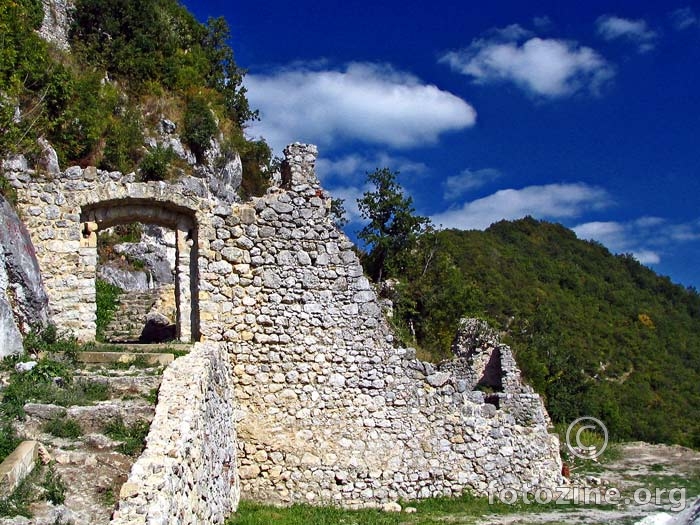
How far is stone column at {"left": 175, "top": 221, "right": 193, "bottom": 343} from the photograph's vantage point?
1091cm

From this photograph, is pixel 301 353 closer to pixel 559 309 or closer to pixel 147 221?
pixel 147 221

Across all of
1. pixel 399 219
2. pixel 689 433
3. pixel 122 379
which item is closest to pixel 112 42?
pixel 399 219

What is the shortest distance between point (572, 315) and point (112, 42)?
31.7 meters

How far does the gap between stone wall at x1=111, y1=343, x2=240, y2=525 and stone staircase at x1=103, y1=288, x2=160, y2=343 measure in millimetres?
6106

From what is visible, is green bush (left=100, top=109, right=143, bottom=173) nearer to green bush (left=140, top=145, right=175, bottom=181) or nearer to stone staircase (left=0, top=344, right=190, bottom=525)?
green bush (left=140, top=145, right=175, bottom=181)

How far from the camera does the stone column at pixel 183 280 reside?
10.9 m

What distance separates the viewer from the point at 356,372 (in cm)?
1023

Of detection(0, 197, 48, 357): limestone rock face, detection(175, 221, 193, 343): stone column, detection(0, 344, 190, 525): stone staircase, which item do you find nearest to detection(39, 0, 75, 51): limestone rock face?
detection(175, 221, 193, 343): stone column

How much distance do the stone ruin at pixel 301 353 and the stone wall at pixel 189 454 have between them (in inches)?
22.3

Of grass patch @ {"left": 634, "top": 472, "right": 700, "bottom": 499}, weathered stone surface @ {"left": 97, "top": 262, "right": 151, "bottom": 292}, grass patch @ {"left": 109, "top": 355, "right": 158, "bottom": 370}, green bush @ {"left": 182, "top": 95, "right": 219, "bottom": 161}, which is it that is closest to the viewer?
grass patch @ {"left": 109, "top": 355, "right": 158, "bottom": 370}

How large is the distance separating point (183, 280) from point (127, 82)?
1650cm

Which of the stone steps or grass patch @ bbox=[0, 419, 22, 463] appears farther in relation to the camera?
grass patch @ bbox=[0, 419, 22, 463]

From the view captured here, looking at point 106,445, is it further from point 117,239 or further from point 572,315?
point 572,315

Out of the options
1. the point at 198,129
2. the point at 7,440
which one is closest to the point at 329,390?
the point at 7,440
